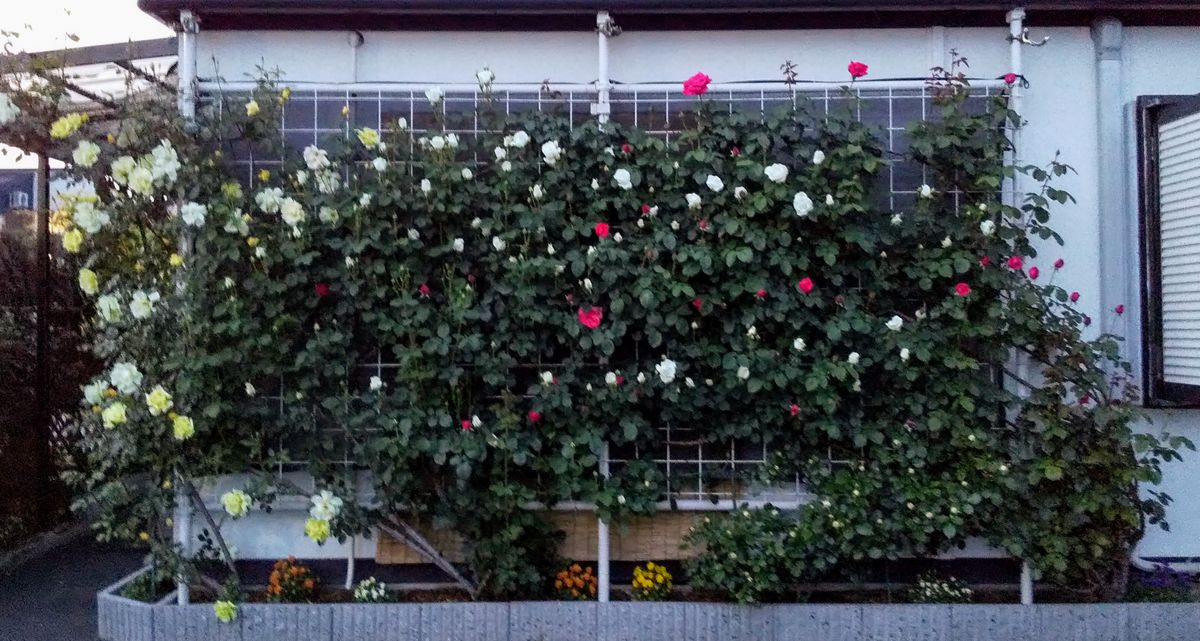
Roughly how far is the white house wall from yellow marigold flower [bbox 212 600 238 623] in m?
2.66

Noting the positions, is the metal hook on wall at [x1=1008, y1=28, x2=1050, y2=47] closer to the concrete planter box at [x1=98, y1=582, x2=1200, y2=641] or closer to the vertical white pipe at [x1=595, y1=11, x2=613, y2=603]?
the vertical white pipe at [x1=595, y1=11, x2=613, y2=603]

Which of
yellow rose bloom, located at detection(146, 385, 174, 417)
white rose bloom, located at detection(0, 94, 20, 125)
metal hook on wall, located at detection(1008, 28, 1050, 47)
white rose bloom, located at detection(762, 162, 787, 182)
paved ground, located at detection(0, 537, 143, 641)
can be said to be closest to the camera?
yellow rose bloom, located at detection(146, 385, 174, 417)

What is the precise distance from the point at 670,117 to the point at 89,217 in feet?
9.39

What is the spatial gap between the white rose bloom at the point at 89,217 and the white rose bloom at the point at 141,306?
392 mm

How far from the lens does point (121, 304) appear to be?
164 inches

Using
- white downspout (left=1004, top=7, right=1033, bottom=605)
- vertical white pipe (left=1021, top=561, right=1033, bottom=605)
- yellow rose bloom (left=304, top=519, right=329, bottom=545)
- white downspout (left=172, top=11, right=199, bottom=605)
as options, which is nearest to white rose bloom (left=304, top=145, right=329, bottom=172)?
white downspout (left=172, top=11, right=199, bottom=605)

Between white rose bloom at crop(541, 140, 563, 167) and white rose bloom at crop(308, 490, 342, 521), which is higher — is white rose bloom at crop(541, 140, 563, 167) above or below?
above

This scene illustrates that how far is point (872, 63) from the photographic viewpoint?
466cm

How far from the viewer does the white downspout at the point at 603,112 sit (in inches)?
170

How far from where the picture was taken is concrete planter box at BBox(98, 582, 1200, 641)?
164 inches

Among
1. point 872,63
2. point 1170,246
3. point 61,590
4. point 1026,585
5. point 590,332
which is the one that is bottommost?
point 61,590

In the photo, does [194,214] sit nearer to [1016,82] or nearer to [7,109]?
[7,109]

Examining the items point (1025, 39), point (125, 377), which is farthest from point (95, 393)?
point (1025, 39)

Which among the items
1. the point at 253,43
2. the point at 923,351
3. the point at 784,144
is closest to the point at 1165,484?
the point at 923,351
